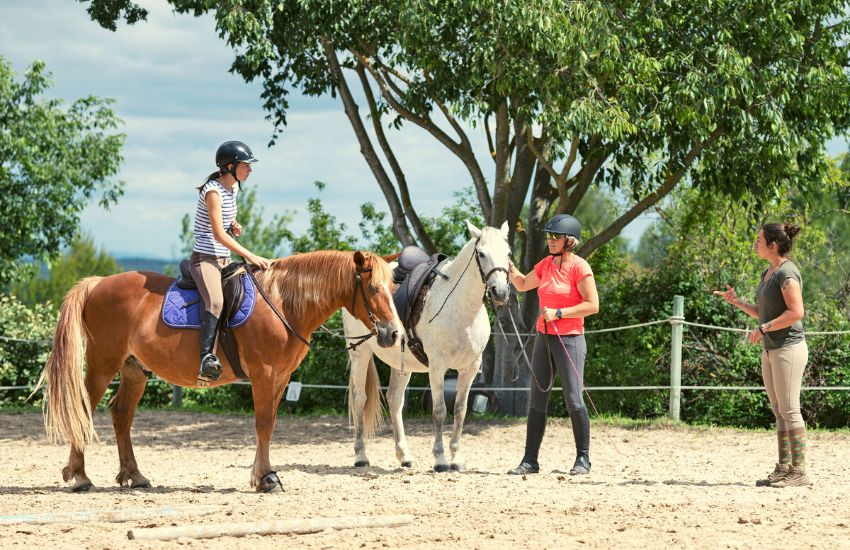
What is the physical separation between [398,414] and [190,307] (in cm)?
265

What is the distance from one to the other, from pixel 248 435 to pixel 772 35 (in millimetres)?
7754

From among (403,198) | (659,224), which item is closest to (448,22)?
(403,198)

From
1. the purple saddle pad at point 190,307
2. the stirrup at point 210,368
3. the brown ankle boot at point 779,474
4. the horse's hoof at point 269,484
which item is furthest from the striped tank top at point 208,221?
the brown ankle boot at point 779,474

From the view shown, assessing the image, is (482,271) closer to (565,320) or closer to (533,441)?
(565,320)

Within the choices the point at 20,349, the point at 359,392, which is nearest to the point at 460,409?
the point at 359,392

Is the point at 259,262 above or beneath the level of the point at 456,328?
above

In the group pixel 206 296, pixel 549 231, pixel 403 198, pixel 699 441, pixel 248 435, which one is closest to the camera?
pixel 206 296

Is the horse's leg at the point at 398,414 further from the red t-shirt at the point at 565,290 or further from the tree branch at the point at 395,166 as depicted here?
the tree branch at the point at 395,166

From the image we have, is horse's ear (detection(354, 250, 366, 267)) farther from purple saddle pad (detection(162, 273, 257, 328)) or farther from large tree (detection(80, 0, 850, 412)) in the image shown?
large tree (detection(80, 0, 850, 412))

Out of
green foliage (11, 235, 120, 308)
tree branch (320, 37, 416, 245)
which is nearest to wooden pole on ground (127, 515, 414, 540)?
tree branch (320, 37, 416, 245)

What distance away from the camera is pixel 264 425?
649 centimetres

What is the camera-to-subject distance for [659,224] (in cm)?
1925

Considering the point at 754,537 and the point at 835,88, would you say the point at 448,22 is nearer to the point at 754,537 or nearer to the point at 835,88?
the point at 835,88

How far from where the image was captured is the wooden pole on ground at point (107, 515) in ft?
17.6
